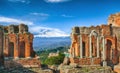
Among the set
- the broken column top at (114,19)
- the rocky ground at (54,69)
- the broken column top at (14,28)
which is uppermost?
the broken column top at (114,19)

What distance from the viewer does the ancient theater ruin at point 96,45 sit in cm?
3500

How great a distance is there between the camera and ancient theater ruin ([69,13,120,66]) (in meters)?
35.0

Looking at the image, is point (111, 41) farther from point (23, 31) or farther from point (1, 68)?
point (1, 68)

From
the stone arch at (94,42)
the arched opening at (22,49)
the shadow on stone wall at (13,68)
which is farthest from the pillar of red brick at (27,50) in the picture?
the stone arch at (94,42)

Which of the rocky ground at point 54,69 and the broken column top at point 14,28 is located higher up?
the broken column top at point 14,28

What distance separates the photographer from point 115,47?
3794cm

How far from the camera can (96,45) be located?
36812mm

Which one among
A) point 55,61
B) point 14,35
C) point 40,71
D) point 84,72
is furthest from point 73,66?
point 55,61

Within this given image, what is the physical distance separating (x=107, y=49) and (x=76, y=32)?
149 inches

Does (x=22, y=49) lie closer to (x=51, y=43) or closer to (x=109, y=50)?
(x=109, y=50)

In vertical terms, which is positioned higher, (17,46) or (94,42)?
(94,42)

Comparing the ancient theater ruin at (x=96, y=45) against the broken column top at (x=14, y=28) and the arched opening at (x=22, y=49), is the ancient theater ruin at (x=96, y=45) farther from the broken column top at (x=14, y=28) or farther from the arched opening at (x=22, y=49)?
the broken column top at (x=14, y=28)

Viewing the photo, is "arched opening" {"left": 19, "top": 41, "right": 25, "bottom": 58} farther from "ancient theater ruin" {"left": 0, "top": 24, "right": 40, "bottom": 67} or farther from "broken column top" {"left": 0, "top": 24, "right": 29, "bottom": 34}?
"broken column top" {"left": 0, "top": 24, "right": 29, "bottom": 34}

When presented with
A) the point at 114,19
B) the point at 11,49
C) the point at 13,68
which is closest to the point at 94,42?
the point at 11,49
